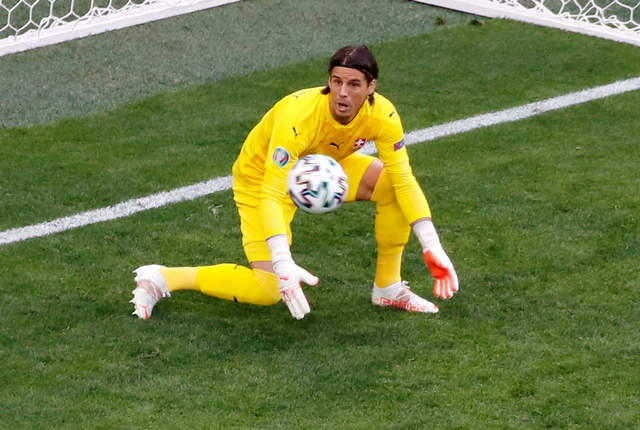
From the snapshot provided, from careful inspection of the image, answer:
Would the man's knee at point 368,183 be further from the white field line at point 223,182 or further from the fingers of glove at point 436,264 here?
the white field line at point 223,182

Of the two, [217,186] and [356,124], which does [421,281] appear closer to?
[356,124]

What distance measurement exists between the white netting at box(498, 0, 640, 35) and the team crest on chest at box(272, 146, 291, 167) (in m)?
5.02

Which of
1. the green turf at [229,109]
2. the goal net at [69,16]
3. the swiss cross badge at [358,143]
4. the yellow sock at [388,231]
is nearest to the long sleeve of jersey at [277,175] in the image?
the swiss cross badge at [358,143]

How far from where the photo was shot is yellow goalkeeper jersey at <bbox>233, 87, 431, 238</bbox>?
4.33 meters

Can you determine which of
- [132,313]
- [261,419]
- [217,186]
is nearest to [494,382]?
[261,419]

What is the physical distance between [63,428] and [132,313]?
3.26 feet

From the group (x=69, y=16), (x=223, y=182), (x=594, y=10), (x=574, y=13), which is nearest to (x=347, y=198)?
(x=223, y=182)

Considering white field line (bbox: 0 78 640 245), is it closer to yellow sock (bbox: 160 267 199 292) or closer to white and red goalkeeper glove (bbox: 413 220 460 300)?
yellow sock (bbox: 160 267 199 292)

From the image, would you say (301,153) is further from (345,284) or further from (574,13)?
(574,13)

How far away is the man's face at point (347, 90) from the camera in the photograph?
4277 mm

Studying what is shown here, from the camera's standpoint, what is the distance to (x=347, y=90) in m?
4.29

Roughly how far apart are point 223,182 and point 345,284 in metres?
1.45

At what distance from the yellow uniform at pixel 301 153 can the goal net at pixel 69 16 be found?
3.95m

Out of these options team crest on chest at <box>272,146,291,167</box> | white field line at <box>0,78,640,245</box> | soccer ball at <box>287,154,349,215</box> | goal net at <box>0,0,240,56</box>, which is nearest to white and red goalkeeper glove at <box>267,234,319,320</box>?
soccer ball at <box>287,154,349,215</box>
